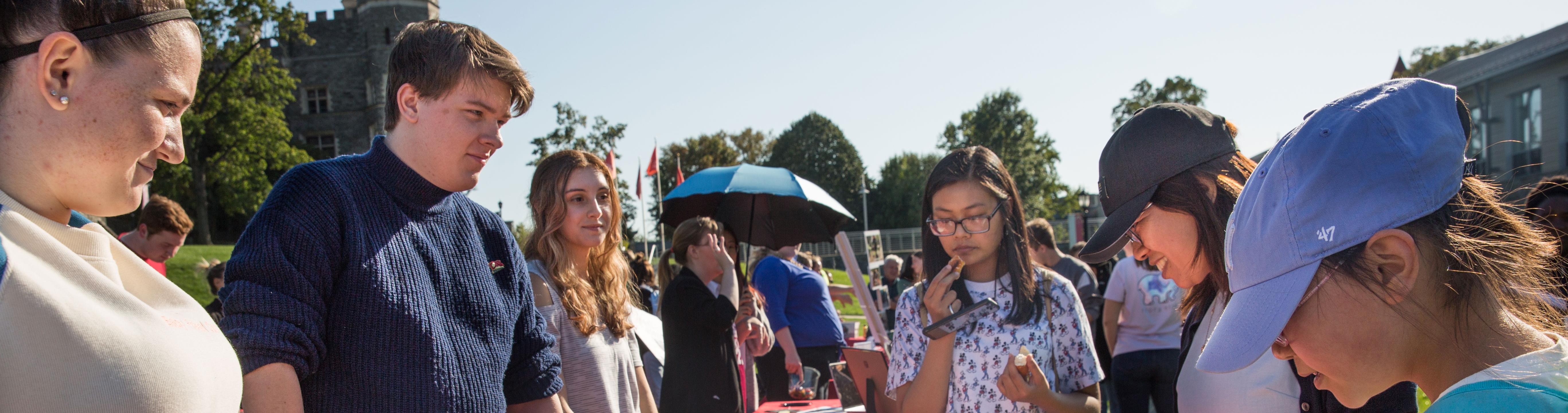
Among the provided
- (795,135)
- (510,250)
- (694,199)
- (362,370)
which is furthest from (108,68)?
(795,135)

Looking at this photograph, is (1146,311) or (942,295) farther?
(1146,311)

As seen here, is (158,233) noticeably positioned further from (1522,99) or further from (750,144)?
(750,144)

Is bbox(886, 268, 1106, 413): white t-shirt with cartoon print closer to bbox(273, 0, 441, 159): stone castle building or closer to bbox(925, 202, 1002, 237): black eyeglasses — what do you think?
bbox(925, 202, 1002, 237): black eyeglasses

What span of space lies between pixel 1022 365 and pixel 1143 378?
3.75 meters

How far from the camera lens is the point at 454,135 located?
200 cm

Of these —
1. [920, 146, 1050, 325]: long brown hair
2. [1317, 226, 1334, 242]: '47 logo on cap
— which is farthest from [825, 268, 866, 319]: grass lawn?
[1317, 226, 1334, 242]: '47 logo on cap

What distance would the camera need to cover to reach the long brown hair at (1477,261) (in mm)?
1073

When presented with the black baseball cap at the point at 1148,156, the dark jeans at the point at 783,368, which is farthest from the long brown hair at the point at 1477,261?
the dark jeans at the point at 783,368

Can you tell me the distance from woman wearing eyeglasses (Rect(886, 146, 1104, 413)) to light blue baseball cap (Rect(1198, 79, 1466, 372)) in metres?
1.61

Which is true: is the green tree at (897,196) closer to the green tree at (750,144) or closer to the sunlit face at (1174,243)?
the green tree at (750,144)

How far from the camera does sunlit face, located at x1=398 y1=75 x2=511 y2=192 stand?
198 centimetres

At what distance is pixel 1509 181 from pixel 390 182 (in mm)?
2093

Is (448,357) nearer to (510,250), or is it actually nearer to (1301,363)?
(510,250)

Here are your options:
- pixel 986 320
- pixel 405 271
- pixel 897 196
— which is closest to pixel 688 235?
pixel 986 320
